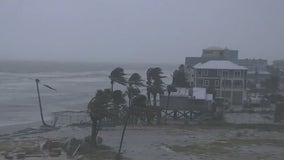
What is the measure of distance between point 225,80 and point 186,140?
1500 inches

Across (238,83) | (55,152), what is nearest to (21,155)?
(55,152)

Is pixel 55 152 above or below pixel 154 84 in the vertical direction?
below

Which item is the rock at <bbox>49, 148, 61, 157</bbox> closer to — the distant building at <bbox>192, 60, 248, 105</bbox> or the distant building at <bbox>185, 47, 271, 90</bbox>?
the distant building at <bbox>192, 60, 248, 105</bbox>

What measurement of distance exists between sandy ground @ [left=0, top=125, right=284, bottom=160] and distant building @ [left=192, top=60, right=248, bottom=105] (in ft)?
85.7

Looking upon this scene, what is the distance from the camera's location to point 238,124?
6100cm

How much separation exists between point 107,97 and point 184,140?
33.7ft

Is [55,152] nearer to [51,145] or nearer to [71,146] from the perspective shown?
[71,146]

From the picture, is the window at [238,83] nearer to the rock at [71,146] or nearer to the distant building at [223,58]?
the distant building at [223,58]

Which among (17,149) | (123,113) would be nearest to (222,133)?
(123,113)

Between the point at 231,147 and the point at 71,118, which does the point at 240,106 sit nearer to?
the point at 71,118

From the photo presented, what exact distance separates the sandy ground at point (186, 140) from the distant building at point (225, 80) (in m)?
26.1

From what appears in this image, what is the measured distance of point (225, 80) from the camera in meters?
85.8

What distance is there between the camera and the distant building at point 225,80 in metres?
85.3

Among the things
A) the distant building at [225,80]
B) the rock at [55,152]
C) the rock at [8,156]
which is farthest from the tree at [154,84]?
the rock at [8,156]
